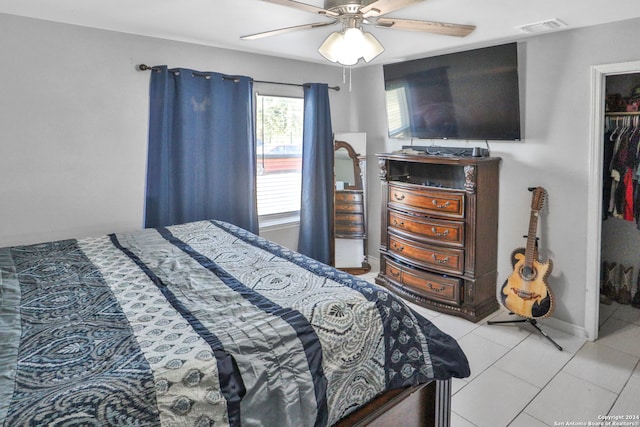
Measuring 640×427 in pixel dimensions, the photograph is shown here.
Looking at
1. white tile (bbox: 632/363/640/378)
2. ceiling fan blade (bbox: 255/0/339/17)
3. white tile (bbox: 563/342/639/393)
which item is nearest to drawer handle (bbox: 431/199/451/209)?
white tile (bbox: 563/342/639/393)

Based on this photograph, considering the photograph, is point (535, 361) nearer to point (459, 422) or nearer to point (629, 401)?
point (629, 401)

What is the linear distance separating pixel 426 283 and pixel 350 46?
222cm

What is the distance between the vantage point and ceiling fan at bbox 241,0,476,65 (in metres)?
1.84

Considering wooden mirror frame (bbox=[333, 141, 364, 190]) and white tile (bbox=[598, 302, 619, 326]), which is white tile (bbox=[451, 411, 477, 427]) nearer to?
white tile (bbox=[598, 302, 619, 326])

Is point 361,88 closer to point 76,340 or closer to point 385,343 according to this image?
point 385,343

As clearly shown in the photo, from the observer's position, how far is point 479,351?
2.89 meters

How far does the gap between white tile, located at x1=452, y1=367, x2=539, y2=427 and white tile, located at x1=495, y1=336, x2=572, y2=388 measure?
79 millimetres

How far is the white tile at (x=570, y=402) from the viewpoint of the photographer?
7.25 ft

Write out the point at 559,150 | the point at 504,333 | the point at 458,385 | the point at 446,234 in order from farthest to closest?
the point at 446,234
the point at 504,333
the point at 559,150
the point at 458,385

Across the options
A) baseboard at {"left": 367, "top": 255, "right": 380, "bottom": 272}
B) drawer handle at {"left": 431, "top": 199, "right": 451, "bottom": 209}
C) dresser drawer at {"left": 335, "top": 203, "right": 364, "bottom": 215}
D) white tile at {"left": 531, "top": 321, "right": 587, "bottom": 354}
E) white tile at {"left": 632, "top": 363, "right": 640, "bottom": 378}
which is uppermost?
drawer handle at {"left": 431, "top": 199, "right": 451, "bottom": 209}

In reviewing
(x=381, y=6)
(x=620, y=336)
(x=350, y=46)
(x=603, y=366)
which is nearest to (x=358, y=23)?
(x=350, y=46)

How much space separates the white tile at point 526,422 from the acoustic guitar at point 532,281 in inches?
39.3

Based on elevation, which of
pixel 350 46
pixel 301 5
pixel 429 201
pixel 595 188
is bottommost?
pixel 429 201

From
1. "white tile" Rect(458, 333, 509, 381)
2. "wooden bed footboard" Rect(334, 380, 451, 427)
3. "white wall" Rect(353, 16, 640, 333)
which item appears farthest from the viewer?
"white wall" Rect(353, 16, 640, 333)
